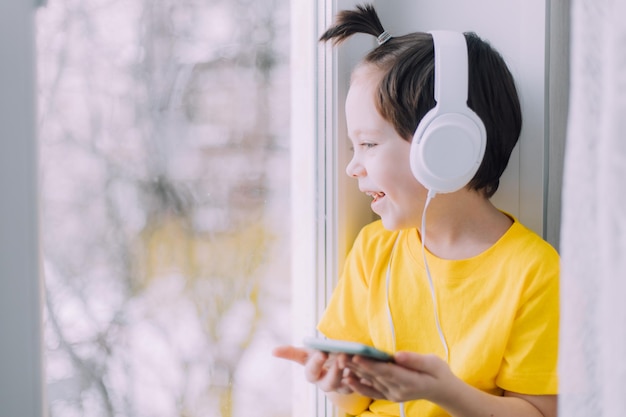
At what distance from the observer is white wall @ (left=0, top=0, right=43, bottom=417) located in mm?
613

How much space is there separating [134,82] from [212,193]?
0.20 m

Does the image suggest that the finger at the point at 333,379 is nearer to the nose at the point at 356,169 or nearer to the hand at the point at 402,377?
the hand at the point at 402,377

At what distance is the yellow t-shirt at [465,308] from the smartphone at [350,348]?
25cm

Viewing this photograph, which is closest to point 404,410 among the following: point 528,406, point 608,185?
point 528,406

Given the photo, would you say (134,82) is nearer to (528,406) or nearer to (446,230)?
(446,230)

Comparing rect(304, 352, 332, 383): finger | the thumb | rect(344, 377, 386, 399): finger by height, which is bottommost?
rect(344, 377, 386, 399): finger

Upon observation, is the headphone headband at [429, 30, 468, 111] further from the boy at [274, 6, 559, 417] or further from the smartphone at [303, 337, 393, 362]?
the smartphone at [303, 337, 393, 362]

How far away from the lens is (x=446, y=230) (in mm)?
934

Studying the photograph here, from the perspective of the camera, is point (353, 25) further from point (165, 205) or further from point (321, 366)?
point (321, 366)

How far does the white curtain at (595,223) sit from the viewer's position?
1.42 ft

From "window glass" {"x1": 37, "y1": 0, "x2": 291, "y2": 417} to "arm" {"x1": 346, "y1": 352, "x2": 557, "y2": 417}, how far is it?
29cm

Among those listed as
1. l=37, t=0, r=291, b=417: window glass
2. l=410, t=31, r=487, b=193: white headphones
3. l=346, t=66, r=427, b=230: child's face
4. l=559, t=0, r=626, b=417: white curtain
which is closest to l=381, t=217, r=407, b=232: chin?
l=346, t=66, r=427, b=230: child's face

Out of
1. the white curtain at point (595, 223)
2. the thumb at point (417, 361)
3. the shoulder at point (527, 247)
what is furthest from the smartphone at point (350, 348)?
the shoulder at point (527, 247)

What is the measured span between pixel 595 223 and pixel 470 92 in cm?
44
